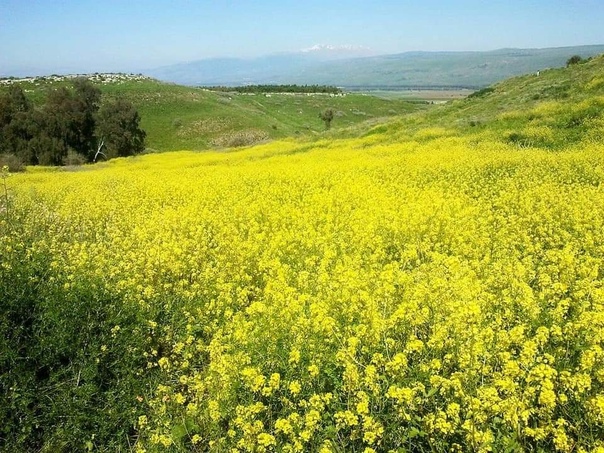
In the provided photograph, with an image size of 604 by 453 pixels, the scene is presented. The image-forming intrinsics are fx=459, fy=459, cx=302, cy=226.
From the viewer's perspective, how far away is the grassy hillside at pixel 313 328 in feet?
12.9

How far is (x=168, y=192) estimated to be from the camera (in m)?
15.1

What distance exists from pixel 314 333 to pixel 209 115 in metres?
69.1

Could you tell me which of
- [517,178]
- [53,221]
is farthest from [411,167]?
[53,221]

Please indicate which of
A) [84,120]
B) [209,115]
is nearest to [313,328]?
[84,120]

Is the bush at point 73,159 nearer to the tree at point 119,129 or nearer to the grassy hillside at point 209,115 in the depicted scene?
the tree at point 119,129

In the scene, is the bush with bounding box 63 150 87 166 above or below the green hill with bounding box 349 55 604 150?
below

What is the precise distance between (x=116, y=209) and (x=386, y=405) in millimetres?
10636

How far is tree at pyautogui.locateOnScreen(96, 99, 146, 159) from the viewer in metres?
56.5

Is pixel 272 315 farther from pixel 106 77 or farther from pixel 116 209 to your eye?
pixel 106 77

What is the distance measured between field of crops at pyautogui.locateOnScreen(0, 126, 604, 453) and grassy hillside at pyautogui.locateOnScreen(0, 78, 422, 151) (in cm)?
4184

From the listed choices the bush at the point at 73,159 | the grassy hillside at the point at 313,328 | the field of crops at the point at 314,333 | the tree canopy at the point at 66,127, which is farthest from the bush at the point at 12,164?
the field of crops at the point at 314,333

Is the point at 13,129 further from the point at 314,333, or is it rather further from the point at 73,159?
the point at 314,333

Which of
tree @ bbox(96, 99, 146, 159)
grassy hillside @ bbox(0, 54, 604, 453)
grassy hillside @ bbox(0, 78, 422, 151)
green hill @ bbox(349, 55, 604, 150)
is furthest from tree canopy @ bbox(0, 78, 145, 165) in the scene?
grassy hillside @ bbox(0, 54, 604, 453)

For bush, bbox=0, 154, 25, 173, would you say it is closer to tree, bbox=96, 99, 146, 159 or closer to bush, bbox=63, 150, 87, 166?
bush, bbox=63, 150, 87, 166
